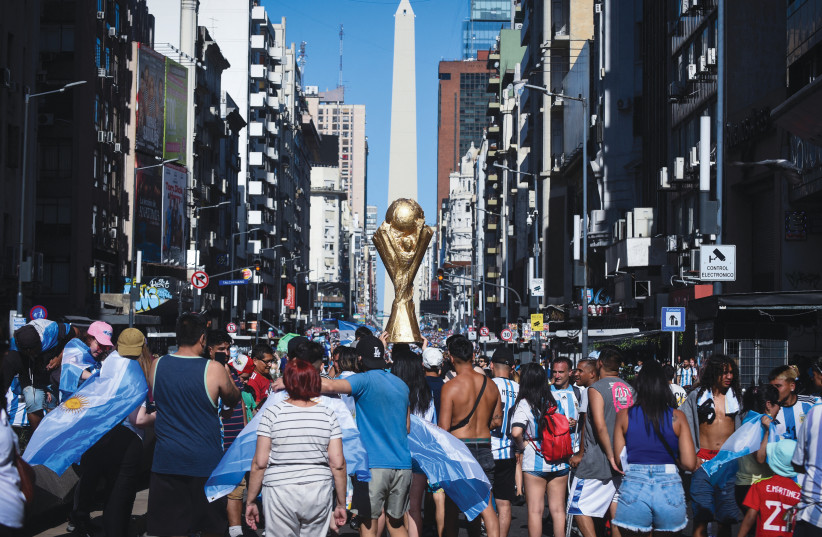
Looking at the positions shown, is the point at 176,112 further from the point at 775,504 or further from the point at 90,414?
the point at 775,504

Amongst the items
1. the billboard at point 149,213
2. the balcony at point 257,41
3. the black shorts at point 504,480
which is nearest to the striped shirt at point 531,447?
the black shorts at point 504,480

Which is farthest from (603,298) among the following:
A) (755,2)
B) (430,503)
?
(430,503)

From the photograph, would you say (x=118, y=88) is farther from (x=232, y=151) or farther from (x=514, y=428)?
(x=514, y=428)

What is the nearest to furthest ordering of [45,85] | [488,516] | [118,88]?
[488,516], [45,85], [118,88]

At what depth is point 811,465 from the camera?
7.08 metres

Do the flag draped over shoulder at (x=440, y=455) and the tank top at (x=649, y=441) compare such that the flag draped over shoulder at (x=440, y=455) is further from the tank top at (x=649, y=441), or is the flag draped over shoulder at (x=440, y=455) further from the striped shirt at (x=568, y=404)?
the striped shirt at (x=568, y=404)

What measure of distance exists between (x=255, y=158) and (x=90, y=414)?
88.7m

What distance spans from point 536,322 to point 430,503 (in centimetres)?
3259

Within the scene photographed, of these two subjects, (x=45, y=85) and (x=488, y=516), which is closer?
(x=488, y=516)

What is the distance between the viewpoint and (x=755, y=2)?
3316cm

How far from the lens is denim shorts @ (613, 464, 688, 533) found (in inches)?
337

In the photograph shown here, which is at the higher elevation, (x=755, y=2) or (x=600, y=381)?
(x=755, y=2)

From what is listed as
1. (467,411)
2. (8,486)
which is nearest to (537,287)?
(467,411)

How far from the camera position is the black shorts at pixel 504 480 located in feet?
37.3
